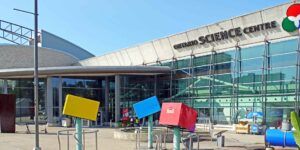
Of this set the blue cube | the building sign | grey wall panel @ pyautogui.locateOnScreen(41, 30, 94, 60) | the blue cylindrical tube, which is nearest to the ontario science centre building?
the building sign

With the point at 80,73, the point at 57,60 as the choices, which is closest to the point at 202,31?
the point at 80,73

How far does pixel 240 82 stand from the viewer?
3125cm

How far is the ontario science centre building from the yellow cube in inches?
519

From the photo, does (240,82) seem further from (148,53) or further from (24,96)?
(24,96)

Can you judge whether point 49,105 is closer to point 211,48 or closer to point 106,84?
point 106,84

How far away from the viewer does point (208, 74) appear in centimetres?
3438

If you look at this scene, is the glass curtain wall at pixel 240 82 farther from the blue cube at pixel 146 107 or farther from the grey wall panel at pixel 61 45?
the grey wall panel at pixel 61 45

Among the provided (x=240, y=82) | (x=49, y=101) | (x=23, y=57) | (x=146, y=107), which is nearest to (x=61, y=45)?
(x=23, y=57)

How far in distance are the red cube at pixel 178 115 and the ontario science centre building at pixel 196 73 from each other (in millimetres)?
12384

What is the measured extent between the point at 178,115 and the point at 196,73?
25.3 m

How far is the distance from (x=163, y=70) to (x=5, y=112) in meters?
14.2

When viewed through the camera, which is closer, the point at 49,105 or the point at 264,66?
the point at 264,66

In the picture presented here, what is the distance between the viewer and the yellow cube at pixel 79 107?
1127 cm

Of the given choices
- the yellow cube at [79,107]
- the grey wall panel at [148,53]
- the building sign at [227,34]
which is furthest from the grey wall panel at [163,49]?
the yellow cube at [79,107]
